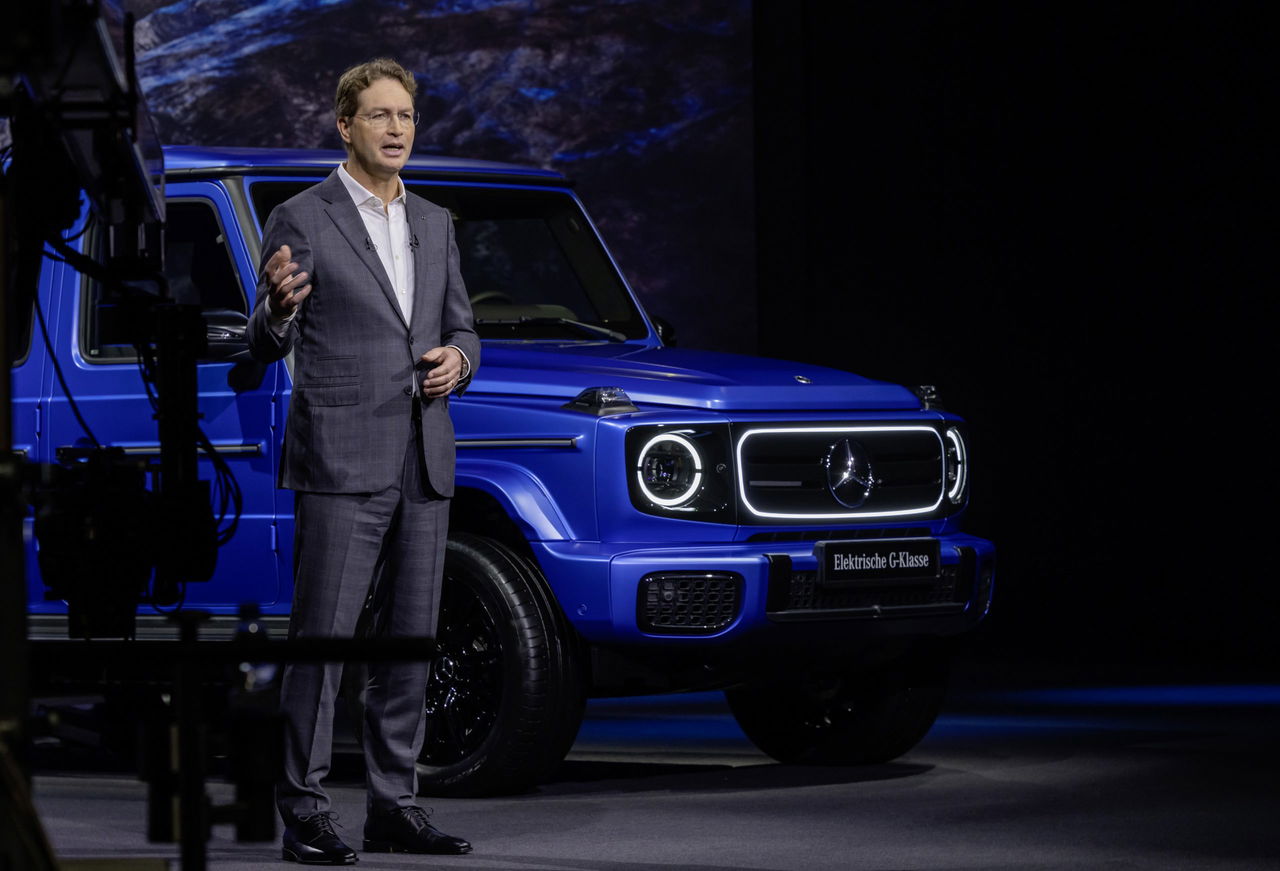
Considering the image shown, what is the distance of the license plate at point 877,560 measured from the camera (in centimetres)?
677

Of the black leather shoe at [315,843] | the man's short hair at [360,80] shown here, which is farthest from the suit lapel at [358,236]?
the black leather shoe at [315,843]

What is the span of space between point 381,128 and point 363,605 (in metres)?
1.20

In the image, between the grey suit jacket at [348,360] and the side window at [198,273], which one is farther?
the side window at [198,273]

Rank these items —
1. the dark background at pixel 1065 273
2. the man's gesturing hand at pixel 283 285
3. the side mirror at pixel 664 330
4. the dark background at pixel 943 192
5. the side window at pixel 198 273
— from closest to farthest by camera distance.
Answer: the man's gesturing hand at pixel 283 285 < the side window at pixel 198 273 < the side mirror at pixel 664 330 < the dark background at pixel 1065 273 < the dark background at pixel 943 192

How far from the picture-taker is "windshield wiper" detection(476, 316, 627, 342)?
744 centimetres

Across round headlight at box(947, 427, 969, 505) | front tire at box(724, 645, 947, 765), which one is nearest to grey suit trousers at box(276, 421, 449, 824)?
front tire at box(724, 645, 947, 765)

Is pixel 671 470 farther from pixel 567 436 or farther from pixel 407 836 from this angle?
pixel 407 836

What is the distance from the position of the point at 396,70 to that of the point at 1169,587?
6398 millimetres

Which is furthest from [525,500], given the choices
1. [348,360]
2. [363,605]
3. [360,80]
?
[360,80]

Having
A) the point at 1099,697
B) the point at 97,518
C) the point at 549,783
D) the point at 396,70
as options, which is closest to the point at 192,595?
the point at 549,783

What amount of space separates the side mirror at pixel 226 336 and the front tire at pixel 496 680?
85 centimetres

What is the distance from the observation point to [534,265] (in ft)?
25.8

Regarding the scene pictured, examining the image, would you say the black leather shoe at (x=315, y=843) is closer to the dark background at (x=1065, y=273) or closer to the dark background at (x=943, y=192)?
the dark background at (x=1065, y=273)

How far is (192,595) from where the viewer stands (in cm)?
716
